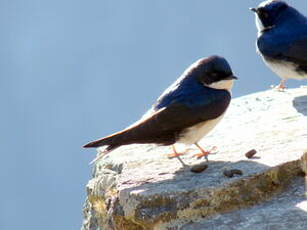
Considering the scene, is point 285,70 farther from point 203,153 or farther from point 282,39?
point 203,153

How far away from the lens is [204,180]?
5875 mm

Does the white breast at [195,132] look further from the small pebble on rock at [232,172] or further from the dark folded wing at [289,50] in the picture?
the dark folded wing at [289,50]

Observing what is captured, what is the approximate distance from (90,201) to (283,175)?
1.99 m

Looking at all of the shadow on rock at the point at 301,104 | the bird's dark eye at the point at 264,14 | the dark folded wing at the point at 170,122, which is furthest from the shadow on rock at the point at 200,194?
the bird's dark eye at the point at 264,14

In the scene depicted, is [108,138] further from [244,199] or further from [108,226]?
[244,199]

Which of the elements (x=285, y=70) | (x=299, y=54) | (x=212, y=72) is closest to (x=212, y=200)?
(x=212, y=72)

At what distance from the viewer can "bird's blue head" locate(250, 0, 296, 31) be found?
1048cm

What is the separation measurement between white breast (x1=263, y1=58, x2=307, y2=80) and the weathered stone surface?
7.49ft

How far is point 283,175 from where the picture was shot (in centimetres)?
581

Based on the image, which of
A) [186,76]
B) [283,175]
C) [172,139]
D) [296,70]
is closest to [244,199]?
[283,175]

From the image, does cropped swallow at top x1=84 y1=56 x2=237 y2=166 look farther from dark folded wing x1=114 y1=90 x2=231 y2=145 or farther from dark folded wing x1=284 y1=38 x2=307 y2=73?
dark folded wing x1=284 y1=38 x2=307 y2=73

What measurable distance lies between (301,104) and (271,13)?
2799 millimetres

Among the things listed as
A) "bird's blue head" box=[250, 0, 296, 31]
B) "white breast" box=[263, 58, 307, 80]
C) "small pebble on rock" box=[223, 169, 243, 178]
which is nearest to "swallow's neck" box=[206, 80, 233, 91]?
"small pebble on rock" box=[223, 169, 243, 178]

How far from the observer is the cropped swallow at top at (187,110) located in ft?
20.8
